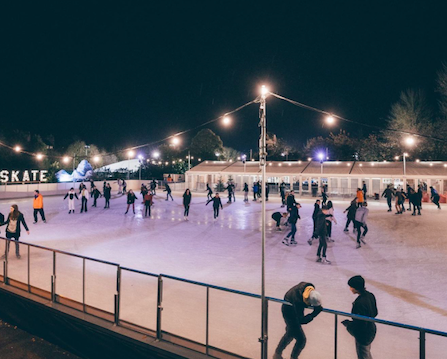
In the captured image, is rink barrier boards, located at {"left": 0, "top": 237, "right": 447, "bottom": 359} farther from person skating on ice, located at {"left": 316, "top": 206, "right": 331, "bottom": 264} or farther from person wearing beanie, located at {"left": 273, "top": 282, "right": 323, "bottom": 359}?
person skating on ice, located at {"left": 316, "top": 206, "right": 331, "bottom": 264}

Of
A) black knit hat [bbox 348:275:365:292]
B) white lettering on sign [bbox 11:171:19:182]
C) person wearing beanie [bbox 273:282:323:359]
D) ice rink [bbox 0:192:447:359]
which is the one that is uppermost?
white lettering on sign [bbox 11:171:19:182]

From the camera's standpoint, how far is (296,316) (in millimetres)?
3684

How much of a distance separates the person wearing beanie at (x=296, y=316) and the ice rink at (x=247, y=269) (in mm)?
127

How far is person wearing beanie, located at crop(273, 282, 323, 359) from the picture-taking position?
3.62m

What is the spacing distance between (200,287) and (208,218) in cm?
1167

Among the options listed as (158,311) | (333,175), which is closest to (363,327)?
(158,311)

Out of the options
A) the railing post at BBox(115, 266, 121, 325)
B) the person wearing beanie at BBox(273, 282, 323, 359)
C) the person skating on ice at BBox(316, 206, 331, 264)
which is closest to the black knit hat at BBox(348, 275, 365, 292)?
the person wearing beanie at BBox(273, 282, 323, 359)

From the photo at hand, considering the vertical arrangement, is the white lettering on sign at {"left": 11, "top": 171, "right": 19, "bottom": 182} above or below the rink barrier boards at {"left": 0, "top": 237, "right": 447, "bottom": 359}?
above

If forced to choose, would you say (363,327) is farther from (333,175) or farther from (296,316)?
(333,175)

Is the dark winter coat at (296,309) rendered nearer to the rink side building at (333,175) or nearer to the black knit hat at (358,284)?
the black knit hat at (358,284)

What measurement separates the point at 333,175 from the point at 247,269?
78.8ft

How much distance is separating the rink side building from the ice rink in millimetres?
12454

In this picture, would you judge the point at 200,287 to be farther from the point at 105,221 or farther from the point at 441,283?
the point at 105,221

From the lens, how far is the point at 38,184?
2911 cm
